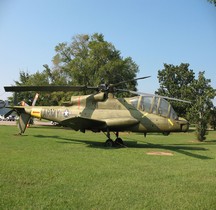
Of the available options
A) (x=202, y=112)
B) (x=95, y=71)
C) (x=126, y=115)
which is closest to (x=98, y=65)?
(x=95, y=71)

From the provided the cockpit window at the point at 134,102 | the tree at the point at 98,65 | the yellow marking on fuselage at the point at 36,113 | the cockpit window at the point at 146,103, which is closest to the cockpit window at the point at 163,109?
the cockpit window at the point at 146,103

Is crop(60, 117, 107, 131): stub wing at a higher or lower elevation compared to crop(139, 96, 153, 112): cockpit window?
lower

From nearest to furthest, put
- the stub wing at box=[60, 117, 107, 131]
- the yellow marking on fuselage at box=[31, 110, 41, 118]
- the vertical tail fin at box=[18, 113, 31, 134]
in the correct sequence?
the stub wing at box=[60, 117, 107, 131] < the yellow marking on fuselage at box=[31, 110, 41, 118] < the vertical tail fin at box=[18, 113, 31, 134]

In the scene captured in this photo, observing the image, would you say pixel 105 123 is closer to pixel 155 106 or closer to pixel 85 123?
pixel 85 123

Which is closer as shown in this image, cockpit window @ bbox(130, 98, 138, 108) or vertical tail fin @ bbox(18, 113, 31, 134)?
cockpit window @ bbox(130, 98, 138, 108)

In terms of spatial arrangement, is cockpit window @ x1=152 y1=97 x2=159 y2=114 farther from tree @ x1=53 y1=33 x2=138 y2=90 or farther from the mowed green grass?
tree @ x1=53 y1=33 x2=138 y2=90

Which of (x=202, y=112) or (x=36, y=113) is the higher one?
(x=202, y=112)

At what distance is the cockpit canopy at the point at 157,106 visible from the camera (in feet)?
52.6

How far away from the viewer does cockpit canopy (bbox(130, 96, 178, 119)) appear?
16031 millimetres

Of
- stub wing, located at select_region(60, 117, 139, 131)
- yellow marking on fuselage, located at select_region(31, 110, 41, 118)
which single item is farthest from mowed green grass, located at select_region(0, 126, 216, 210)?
yellow marking on fuselage, located at select_region(31, 110, 41, 118)

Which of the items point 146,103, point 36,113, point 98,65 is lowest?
point 36,113

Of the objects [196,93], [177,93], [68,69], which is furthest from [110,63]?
[196,93]

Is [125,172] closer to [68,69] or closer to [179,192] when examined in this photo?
[179,192]

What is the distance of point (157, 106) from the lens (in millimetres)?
16062
